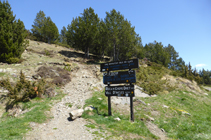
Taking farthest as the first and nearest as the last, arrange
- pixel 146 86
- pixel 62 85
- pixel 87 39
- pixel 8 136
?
pixel 87 39 → pixel 146 86 → pixel 62 85 → pixel 8 136

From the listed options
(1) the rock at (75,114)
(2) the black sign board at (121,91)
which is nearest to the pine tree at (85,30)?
(2) the black sign board at (121,91)

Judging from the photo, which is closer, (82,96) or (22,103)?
(22,103)

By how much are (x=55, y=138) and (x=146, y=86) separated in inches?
622

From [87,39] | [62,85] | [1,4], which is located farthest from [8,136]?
[87,39]

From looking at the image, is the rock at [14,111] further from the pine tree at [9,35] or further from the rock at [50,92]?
the pine tree at [9,35]

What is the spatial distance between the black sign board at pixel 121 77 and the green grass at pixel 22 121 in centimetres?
530

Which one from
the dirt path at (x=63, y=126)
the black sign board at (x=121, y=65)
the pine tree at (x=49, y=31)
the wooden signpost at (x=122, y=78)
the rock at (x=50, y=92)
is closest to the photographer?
the dirt path at (x=63, y=126)

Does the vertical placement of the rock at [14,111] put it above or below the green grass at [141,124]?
above

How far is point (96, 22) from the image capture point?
114ft

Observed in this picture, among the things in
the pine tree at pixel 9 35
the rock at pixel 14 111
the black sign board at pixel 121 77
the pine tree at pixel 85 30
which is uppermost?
the pine tree at pixel 85 30

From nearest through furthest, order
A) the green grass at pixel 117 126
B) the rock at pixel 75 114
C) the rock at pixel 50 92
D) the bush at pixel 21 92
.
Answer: the green grass at pixel 117 126
the rock at pixel 75 114
the bush at pixel 21 92
the rock at pixel 50 92

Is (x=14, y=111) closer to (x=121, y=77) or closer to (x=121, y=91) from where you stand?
(x=121, y=91)

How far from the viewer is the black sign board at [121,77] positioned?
9130 millimetres

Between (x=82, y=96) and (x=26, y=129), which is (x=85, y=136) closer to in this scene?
(x=26, y=129)
